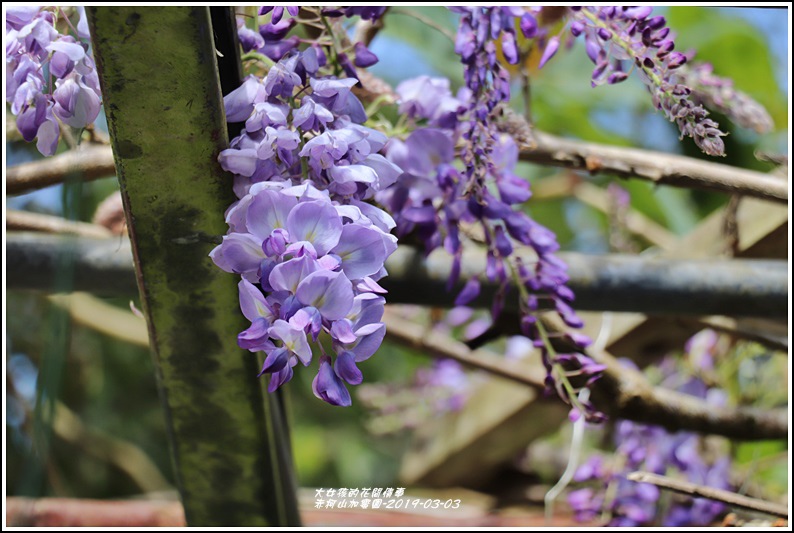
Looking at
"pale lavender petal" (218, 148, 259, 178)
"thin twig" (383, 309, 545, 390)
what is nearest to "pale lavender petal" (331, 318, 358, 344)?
"pale lavender petal" (218, 148, 259, 178)

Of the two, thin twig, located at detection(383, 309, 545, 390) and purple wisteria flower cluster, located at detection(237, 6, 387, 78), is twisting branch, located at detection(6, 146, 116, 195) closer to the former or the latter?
purple wisteria flower cluster, located at detection(237, 6, 387, 78)

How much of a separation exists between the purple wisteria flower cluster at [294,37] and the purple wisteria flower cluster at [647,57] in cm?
14

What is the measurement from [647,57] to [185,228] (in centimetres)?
28

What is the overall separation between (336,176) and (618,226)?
867 mm

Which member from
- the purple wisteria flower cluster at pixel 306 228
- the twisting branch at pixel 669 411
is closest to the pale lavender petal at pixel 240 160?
the purple wisteria flower cluster at pixel 306 228

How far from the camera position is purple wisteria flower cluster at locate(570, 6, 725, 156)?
0.42 metres

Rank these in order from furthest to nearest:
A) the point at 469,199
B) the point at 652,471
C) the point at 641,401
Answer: the point at 652,471 → the point at 641,401 → the point at 469,199

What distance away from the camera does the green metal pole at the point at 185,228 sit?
Result: 37cm

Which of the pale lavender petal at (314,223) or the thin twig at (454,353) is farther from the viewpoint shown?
the thin twig at (454,353)

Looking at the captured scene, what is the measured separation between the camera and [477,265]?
0.67 m

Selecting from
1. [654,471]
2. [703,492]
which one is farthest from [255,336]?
[654,471]

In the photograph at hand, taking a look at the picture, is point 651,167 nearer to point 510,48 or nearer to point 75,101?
point 510,48

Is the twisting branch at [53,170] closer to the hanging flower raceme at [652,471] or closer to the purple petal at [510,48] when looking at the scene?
the purple petal at [510,48]

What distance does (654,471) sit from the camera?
1.05 meters
